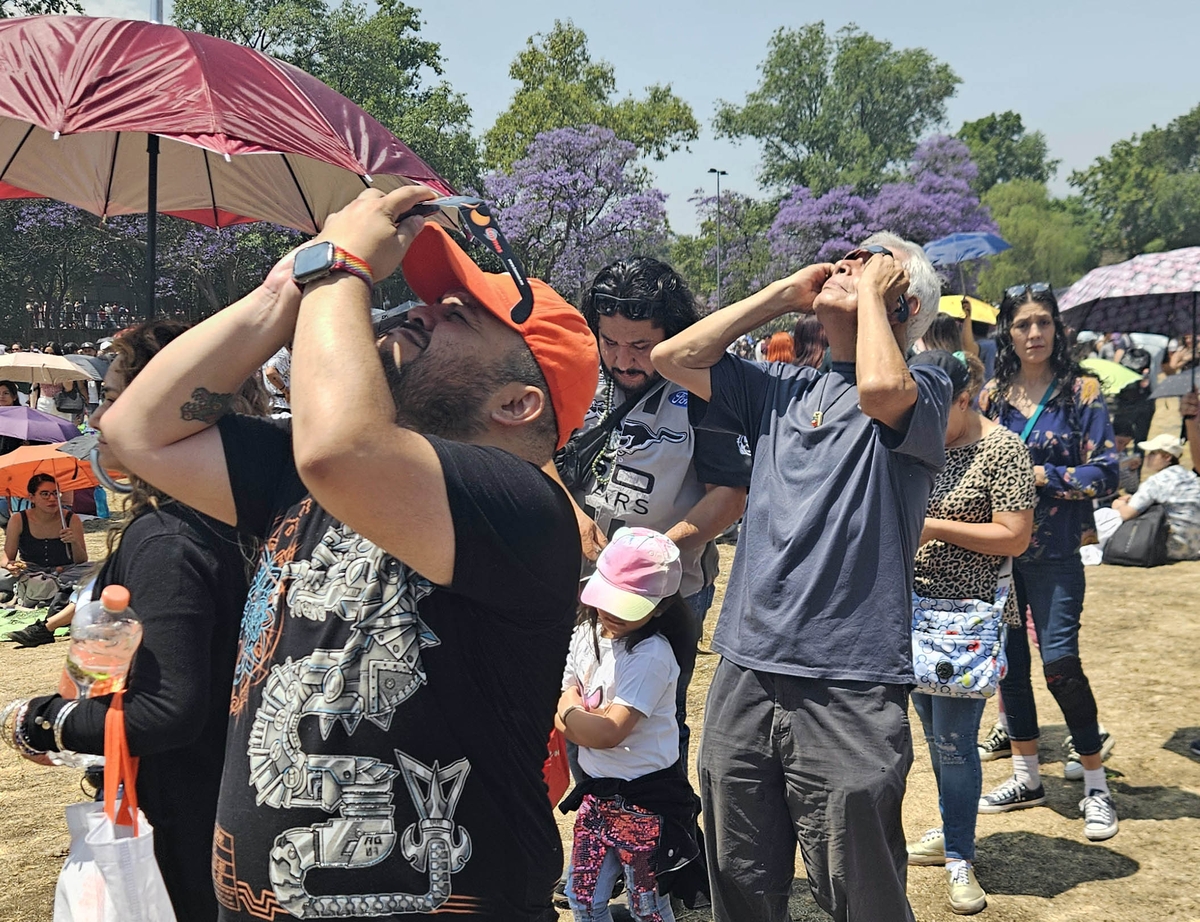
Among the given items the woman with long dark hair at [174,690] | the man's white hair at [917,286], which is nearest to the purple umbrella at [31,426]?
the woman with long dark hair at [174,690]

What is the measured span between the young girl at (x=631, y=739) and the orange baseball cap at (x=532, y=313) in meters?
1.51

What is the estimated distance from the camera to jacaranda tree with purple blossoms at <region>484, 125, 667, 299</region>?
34.3 metres

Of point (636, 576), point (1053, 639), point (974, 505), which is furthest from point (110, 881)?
point (1053, 639)

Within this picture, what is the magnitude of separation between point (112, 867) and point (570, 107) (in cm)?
4503

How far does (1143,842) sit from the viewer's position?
440 cm

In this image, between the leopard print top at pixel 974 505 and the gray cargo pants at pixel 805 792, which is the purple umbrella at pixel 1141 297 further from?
the gray cargo pants at pixel 805 792

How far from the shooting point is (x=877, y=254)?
289cm

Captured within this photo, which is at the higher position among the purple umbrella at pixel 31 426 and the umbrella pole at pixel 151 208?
the umbrella pole at pixel 151 208

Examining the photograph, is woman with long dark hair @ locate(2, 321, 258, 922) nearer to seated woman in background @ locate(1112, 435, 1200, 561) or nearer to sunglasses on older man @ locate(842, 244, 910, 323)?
sunglasses on older man @ locate(842, 244, 910, 323)

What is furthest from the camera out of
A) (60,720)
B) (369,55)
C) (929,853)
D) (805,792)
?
(369,55)

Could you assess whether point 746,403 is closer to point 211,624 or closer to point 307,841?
point 211,624

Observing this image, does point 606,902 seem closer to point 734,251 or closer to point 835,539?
point 835,539

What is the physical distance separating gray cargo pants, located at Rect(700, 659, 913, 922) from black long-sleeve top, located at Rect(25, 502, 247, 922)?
129 cm

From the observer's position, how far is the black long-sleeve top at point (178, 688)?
2057 mm
